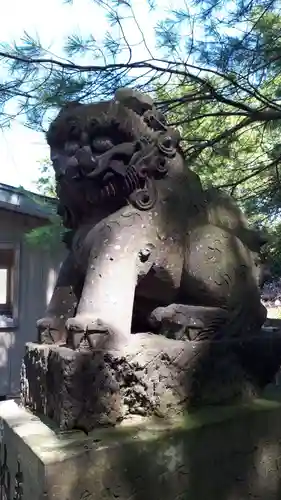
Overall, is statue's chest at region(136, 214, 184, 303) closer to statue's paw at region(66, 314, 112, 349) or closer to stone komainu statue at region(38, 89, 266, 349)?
stone komainu statue at region(38, 89, 266, 349)

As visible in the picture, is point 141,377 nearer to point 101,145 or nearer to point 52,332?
point 52,332

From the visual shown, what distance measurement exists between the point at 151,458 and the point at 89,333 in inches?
12.8

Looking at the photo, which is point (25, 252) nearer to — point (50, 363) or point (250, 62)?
point (250, 62)

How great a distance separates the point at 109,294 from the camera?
4.57 ft

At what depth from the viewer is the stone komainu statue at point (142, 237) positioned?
1483 millimetres

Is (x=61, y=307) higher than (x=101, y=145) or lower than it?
lower

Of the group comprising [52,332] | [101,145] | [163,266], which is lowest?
[52,332]

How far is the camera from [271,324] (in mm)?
2156

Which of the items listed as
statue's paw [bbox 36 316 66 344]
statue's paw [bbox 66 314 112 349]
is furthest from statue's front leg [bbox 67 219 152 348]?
statue's paw [bbox 36 316 66 344]

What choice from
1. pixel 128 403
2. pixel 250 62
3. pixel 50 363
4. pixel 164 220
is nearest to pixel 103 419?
pixel 128 403

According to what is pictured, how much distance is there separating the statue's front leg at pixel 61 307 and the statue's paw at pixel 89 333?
24 cm

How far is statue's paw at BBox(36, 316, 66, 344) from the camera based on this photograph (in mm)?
1548

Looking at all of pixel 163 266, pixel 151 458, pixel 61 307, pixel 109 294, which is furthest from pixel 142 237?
pixel 151 458

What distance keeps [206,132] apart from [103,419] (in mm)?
2140
